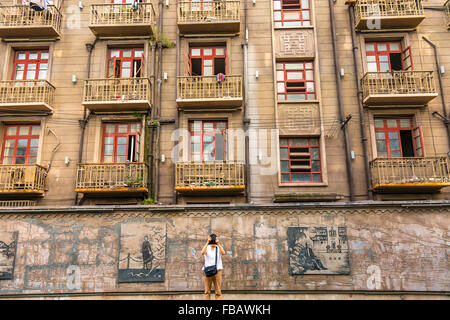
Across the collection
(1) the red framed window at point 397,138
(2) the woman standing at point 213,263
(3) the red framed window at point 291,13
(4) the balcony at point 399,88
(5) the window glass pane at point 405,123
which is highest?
(3) the red framed window at point 291,13

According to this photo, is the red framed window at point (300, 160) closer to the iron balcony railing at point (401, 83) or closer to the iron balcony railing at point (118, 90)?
the iron balcony railing at point (401, 83)

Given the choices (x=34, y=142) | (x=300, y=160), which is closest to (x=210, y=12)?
(x=300, y=160)

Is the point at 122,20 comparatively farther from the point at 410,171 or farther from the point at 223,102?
the point at 410,171

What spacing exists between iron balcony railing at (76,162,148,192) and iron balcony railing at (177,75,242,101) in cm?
405

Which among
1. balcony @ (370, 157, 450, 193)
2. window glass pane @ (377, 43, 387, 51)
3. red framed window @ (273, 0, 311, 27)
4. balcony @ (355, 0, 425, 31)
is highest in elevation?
red framed window @ (273, 0, 311, 27)

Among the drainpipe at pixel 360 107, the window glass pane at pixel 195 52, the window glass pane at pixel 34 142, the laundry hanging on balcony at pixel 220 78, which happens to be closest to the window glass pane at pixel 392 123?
the drainpipe at pixel 360 107

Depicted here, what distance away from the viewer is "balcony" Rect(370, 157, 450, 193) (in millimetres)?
15461

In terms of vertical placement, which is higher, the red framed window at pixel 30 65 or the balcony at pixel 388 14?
the balcony at pixel 388 14

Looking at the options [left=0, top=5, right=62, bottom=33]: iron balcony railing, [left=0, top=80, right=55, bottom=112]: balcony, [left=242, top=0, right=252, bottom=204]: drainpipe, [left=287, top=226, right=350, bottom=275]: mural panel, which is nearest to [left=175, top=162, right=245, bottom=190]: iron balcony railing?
[left=242, top=0, right=252, bottom=204]: drainpipe

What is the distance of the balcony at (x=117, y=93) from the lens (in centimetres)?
1703

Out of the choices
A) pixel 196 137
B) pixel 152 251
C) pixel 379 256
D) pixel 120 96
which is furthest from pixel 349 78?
pixel 152 251

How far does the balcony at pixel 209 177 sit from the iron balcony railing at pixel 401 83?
7.36 metres

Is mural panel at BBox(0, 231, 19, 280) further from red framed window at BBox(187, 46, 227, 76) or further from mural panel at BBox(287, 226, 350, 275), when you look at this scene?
red framed window at BBox(187, 46, 227, 76)

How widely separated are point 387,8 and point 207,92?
10.1m
